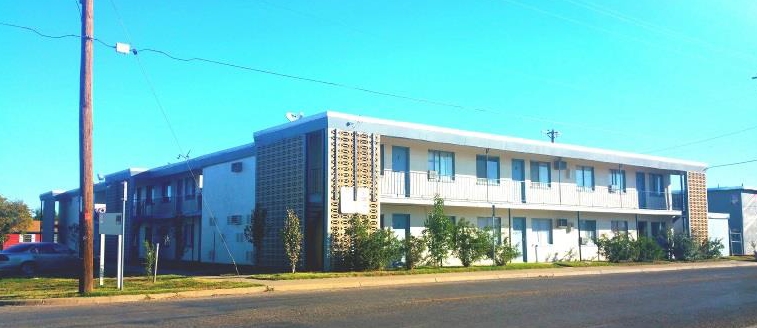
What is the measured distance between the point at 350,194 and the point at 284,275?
4304 millimetres

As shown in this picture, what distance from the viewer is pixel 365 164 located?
83.7ft

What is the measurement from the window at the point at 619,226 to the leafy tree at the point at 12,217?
1654 inches

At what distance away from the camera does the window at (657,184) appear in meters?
39.5

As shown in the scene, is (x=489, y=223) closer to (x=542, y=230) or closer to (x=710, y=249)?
(x=542, y=230)

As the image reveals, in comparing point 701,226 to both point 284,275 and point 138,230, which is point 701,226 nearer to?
point 284,275

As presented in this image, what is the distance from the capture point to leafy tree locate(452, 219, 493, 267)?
27328 millimetres

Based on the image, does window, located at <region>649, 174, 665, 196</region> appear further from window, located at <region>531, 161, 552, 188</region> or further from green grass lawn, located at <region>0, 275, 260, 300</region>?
green grass lawn, located at <region>0, 275, 260, 300</region>

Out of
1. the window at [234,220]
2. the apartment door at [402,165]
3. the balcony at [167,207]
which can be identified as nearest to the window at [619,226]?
the apartment door at [402,165]

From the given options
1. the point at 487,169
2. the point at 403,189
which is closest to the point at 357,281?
the point at 403,189

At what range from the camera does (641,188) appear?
3881cm

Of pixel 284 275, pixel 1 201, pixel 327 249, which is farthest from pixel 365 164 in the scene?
pixel 1 201

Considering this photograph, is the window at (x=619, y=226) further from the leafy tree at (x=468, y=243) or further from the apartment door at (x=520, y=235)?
the leafy tree at (x=468, y=243)

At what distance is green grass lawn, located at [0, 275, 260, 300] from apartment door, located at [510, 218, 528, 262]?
56.1 feet

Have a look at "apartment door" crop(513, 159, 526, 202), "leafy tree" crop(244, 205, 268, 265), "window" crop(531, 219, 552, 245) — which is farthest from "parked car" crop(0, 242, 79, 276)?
"window" crop(531, 219, 552, 245)
